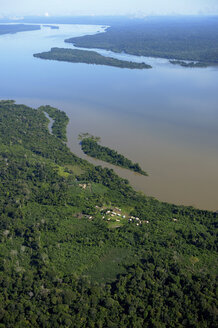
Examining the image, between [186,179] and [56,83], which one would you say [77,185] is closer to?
[186,179]

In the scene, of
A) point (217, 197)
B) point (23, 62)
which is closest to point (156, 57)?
point (23, 62)

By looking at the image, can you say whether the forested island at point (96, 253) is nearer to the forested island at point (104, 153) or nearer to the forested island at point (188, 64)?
the forested island at point (104, 153)

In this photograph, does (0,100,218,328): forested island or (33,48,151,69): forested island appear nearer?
(0,100,218,328): forested island

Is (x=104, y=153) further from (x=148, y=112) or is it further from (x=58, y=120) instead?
(x=148, y=112)

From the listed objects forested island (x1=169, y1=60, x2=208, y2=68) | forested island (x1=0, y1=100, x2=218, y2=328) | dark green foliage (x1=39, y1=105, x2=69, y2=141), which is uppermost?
forested island (x1=169, y1=60, x2=208, y2=68)

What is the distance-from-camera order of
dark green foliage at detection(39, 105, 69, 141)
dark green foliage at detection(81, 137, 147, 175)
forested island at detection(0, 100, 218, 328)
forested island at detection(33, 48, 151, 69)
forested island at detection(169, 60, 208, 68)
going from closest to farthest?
forested island at detection(0, 100, 218, 328) → dark green foliage at detection(81, 137, 147, 175) → dark green foliage at detection(39, 105, 69, 141) → forested island at detection(33, 48, 151, 69) → forested island at detection(169, 60, 208, 68)

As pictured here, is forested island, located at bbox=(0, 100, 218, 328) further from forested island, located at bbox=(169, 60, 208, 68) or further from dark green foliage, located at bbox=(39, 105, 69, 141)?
forested island, located at bbox=(169, 60, 208, 68)

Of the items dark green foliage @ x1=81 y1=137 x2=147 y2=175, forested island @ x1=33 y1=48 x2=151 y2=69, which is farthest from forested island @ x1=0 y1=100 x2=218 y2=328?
forested island @ x1=33 y1=48 x2=151 y2=69

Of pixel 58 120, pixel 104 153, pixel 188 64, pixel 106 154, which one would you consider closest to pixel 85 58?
pixel 188 64
